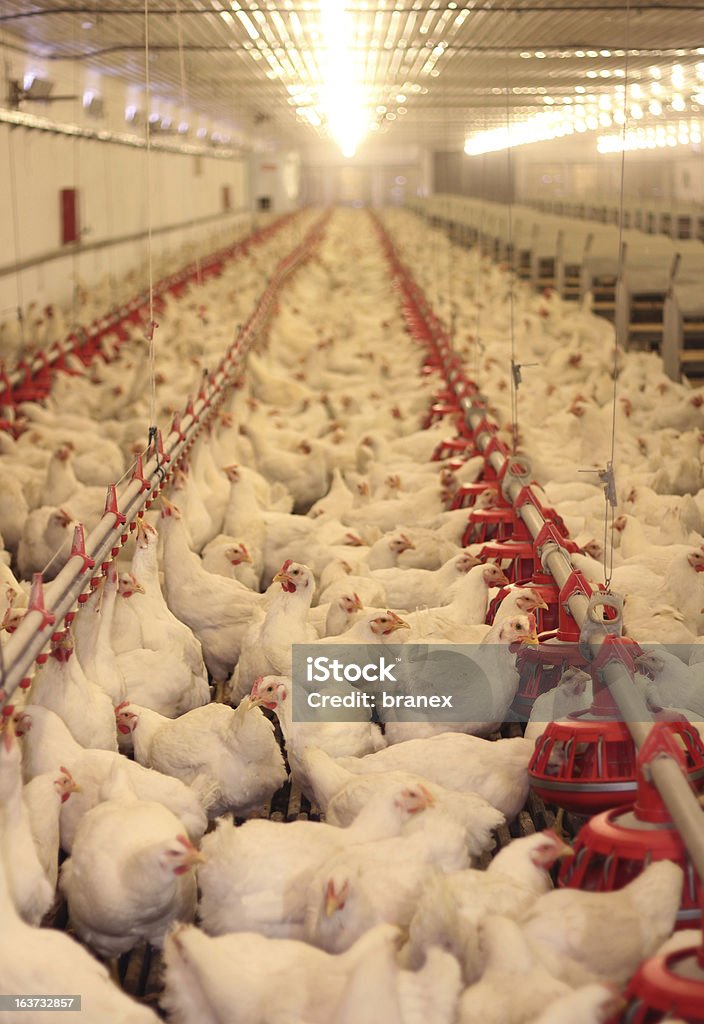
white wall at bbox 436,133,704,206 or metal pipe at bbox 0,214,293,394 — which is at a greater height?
white wall at bbox 436,133,704,206

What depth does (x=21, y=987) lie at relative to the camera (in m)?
2.22

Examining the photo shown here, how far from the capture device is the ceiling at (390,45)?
978 centimetres

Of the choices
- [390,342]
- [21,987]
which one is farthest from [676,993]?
[390,342]

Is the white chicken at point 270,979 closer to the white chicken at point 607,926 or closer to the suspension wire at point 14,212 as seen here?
the white chicken at point 607,926

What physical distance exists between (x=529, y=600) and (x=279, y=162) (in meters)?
38.9

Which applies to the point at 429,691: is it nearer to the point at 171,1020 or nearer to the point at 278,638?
the point at 278,638

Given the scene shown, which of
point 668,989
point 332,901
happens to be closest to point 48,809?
point 332,901

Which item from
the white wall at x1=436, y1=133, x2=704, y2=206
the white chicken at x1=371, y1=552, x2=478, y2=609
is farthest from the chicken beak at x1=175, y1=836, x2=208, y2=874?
the white wall at x1=436, y1=133, x2=704, y2=206

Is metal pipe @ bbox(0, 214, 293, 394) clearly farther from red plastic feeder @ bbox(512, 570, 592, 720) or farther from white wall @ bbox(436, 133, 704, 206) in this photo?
white wall @ bbox(436, 133, 704, 206)

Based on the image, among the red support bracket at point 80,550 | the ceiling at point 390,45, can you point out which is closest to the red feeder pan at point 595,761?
the red support bracket at point 80,550

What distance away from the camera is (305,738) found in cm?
338

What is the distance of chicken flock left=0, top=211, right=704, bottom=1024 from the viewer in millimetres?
2246

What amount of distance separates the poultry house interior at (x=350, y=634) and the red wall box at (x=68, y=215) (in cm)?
165

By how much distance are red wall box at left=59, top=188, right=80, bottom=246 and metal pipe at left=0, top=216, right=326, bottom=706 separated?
6819 millimetres
